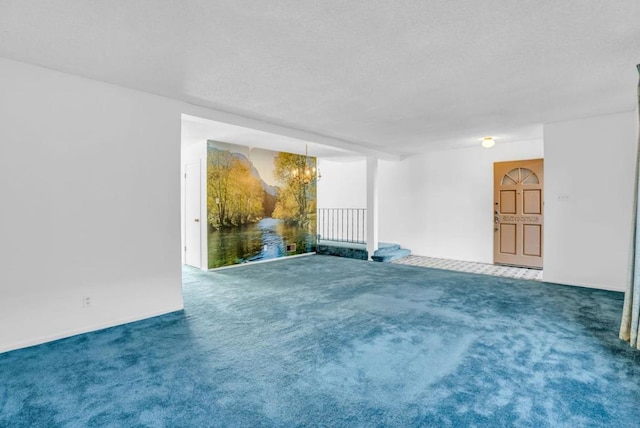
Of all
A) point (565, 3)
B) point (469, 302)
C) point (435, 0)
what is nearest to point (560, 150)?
point (469, 302)

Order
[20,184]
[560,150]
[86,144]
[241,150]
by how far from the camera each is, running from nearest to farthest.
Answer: [20,184] → [86,144] → [560,150] → [241,150]

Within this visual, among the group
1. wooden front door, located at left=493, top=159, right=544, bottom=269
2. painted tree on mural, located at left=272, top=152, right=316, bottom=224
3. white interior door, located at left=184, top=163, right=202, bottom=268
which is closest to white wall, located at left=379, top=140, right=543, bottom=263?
wooden front door, located at left=493, top=159, right=544, bottom=269

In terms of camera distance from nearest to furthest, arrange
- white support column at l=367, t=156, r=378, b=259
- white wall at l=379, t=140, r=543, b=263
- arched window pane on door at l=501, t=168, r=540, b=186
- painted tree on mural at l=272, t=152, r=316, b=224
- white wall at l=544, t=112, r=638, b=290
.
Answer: white wall at l=544, t=112, r=638, b=290 < arched window pane on door at l=501, t=168, r=540, b=186 < white wall at l=379, t=140, r=543, b=263 < painted tree on mural at l=272, t=152, r=316, b=224 < white support column at l=367, t=156, r=378, b=259

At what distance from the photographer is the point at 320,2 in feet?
6.81

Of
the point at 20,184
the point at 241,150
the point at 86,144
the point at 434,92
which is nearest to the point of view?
the point at 20,184

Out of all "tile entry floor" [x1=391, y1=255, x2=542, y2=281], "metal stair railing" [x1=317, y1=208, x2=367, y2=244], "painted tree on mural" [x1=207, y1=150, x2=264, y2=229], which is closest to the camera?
"tile entry floor" [x1=391, y1=255, x2=542, y2=281]

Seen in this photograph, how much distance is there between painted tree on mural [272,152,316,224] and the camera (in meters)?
7.44

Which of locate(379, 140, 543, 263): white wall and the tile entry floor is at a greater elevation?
locate(379, 140, 543, 263): white wall

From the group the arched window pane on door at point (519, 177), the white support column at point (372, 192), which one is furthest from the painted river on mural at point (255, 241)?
the arched window pane on door at point (519, 177)

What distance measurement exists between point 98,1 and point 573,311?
523 centimetres

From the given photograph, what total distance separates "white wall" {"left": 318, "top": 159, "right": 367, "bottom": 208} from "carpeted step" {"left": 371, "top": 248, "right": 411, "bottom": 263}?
5.84 ft

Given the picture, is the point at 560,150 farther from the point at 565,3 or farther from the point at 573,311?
the point at 565,3

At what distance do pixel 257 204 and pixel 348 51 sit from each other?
4620 mm

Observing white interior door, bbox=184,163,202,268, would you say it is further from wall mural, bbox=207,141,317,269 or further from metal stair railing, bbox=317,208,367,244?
metal stair railing, bbox=317,208,367,244
